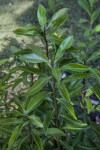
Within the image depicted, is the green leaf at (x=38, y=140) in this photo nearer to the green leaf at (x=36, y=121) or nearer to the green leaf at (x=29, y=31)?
the green leaf at (x=36, y=121)

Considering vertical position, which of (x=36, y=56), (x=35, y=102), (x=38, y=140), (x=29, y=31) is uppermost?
(x=29, y=31)

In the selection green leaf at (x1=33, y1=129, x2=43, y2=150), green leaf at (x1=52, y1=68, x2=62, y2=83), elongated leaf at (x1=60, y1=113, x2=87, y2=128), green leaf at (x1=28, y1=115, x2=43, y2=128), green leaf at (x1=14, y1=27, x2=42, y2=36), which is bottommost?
green leaf at (x1=33, y1=129, x2=43, y2=150)

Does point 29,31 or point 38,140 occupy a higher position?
point 29,31

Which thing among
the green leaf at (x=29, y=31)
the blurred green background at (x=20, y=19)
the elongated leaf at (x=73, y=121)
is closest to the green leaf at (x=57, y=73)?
the green leaf at (x=29, y=31)

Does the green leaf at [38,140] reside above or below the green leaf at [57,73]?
below

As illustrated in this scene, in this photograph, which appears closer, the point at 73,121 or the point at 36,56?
the point at 36,56

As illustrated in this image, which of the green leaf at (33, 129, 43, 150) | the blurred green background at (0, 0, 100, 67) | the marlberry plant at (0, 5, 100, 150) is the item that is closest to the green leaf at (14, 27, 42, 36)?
the marlberry plant at (0, 5, 100, 150)

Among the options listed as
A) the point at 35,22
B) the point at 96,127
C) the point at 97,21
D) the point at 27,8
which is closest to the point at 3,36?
the point at 35,22

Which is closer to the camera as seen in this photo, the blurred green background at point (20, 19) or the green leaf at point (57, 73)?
the green leaf at point (57, 73)

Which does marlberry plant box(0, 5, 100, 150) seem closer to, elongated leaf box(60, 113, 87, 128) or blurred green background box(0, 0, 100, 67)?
elongated leaf box(60, 113, 87, 128)

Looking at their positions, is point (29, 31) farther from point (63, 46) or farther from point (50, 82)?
point (50, 82)

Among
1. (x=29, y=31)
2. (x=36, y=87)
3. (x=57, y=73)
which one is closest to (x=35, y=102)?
(x=36, y=87)

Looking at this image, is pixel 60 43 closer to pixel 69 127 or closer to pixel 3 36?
pixel 69 127

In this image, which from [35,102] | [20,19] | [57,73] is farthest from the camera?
[20,19]
